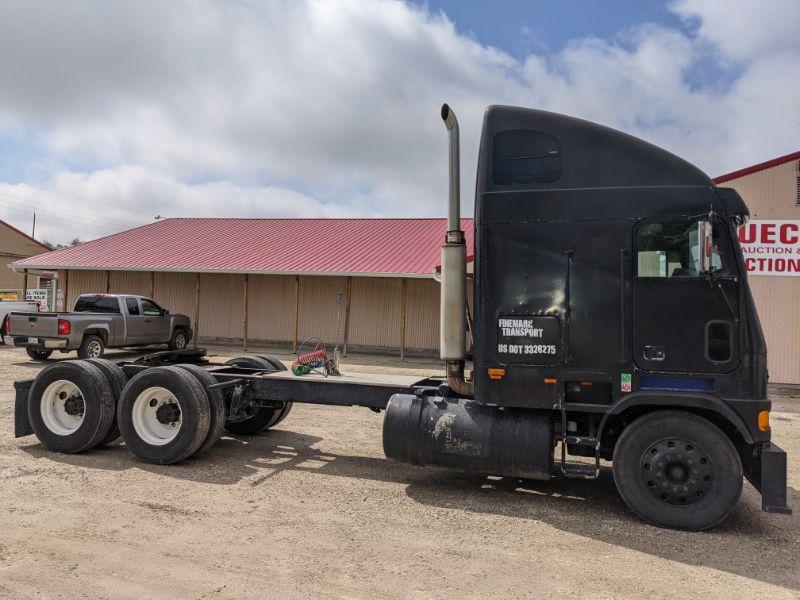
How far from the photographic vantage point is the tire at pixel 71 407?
7289mm

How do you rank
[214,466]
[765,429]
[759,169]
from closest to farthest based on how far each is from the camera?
[765,429], [214,466], [759,169]

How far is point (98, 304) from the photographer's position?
17797 millimetres

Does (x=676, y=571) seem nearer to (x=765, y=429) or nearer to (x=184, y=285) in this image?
(x=765, y=429)

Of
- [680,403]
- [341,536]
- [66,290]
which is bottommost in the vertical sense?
[341,536]

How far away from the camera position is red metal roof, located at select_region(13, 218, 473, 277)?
68.2 ft

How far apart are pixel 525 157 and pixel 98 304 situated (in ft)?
51.3

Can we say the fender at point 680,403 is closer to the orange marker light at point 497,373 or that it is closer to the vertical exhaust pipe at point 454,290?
the orange marker light at point 497,373

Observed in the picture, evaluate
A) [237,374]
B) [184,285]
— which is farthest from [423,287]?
[237,374]

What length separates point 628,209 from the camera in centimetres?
554

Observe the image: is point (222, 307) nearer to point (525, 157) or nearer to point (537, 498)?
point (537, 498)

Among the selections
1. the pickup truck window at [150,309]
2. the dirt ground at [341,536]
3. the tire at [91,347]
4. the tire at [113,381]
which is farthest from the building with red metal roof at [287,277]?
the dirt ground at [341,536]

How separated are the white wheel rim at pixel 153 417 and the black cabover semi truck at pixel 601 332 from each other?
8.81 feet

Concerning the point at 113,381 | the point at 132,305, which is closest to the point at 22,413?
the point at 113,381

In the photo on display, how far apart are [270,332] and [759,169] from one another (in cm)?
1638
